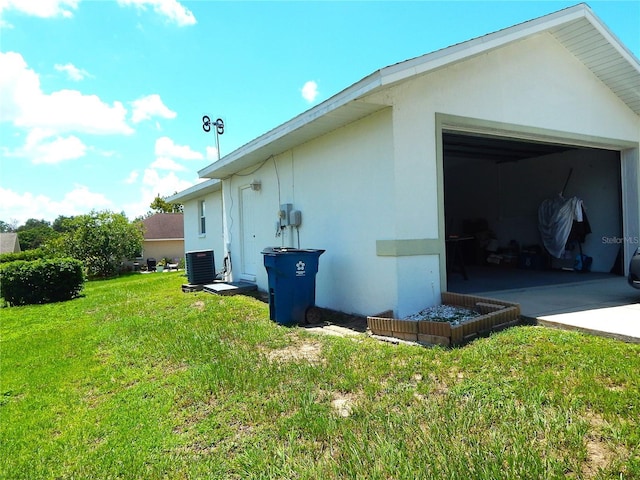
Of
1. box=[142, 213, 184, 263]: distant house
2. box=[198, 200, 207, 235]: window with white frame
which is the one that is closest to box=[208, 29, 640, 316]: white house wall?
box=[198, 200, 207, 235]: window with white frame

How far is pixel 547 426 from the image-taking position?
258 cm

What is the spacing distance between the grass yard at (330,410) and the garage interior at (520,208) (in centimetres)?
372

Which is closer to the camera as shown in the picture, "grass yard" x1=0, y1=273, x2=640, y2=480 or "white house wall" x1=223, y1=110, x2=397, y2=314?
"grass yard" x1=0, y1=273, x2=640, y2=480

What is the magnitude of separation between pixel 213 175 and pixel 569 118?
8526mm

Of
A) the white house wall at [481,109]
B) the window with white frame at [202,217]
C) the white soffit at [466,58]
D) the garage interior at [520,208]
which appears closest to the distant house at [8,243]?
the window with white frame at [202,217]

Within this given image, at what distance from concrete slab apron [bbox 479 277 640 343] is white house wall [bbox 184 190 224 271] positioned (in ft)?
31.2

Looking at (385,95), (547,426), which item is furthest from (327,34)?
(547,426)

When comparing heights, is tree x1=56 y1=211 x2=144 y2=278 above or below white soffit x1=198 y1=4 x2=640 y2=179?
below

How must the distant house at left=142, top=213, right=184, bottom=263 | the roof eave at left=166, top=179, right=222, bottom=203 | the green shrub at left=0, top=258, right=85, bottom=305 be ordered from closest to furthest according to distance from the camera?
1. the green shrub at left=0, top=258, right=85, bottom=305
2. the roof eave at left=166, top=179, right=222, bottom=203
3. the distant house at left=142, top=213, right=184, bottom=263

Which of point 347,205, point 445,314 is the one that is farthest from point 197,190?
point 445,314

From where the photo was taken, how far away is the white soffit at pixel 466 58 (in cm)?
530

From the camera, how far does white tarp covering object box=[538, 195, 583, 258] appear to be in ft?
32.3

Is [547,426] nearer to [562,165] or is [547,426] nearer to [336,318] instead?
[336,318]

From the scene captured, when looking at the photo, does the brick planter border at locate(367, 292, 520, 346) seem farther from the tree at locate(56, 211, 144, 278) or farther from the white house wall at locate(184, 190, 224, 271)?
the tree at locate(56, 211, 144, 278)
